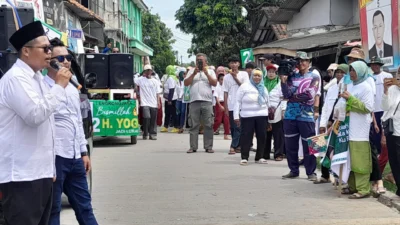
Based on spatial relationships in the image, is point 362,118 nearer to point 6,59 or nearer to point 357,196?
point 357,196

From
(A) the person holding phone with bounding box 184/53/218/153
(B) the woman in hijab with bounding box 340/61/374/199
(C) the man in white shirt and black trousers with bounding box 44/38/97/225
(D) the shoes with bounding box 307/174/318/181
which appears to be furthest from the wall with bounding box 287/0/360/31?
(C) the man in white shirt and black trousers with bounding box 44/38/97/225

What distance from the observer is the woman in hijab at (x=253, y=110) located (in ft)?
35.0

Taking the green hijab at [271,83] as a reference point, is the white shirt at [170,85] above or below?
above

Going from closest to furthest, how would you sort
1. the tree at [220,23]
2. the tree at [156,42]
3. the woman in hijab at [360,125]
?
1. the woman in hijab at [360,125]
2. the tree at [220,23]
3. the tree at [156,42]

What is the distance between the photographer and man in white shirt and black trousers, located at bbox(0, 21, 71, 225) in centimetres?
387

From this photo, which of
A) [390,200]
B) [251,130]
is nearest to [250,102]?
[251,130]

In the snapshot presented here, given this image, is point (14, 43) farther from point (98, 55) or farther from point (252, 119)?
point (98, 55)

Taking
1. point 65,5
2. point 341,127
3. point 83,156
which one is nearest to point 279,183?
point 341,127

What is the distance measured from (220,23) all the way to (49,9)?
533 inches

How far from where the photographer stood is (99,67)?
15.2 metres

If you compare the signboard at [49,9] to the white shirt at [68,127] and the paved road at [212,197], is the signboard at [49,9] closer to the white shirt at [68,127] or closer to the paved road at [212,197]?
the paved road at [212,197]

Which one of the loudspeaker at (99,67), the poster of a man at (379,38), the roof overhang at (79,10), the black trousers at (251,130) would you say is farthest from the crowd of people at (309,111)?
the roof overhang at (79,10)

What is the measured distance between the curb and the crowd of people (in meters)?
0.19

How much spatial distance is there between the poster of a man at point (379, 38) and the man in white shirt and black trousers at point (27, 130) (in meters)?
8.06
